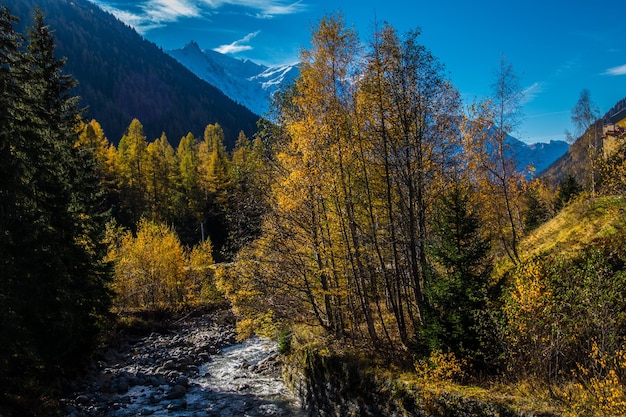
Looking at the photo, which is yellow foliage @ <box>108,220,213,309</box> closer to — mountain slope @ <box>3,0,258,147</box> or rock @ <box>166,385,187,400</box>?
rock @ <box>166,385,187,400</box>

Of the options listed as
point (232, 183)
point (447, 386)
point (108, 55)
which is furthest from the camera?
point (108, 55)

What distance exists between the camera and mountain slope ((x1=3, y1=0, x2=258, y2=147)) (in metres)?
147

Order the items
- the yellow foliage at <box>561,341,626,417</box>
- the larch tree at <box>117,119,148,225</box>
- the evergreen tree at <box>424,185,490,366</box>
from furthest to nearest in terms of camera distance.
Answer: the larch tree at <box>117,119,148,225</box>
the evergreen tree at <box>424,185,490,366</box>
the yellow foliage at <box>561,341,626,417</box>

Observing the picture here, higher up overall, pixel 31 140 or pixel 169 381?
pixel 31 140

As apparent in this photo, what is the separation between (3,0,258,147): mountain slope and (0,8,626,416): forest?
442 feet

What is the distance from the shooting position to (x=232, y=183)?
184 ft

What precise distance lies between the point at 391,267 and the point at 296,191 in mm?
5228

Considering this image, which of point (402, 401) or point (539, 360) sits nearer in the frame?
point (539, 360)

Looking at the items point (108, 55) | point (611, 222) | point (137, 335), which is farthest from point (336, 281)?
point (108, 55)

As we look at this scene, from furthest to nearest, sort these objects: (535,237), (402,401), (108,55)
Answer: (108,55) → (535,237) → (402,401)

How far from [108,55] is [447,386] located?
207 m

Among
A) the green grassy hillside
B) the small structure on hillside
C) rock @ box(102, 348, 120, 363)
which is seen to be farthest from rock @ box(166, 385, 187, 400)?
the small structure on hillside

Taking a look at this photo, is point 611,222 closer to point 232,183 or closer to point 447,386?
point 447,386

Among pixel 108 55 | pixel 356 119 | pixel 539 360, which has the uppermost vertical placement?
pixel 108 55
